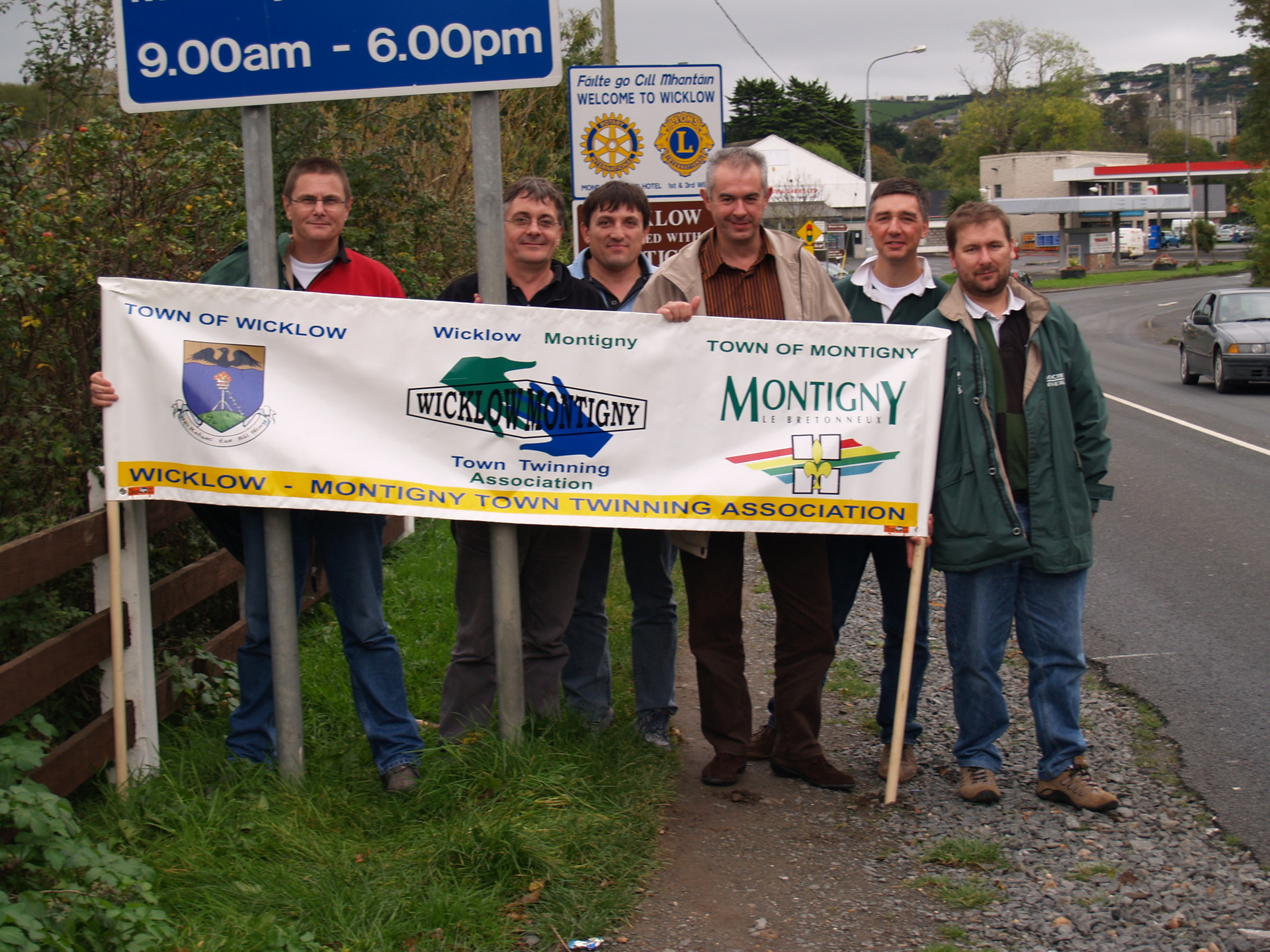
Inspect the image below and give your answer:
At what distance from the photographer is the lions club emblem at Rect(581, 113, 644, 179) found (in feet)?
32.2

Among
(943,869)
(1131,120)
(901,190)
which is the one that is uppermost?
(1131,120)

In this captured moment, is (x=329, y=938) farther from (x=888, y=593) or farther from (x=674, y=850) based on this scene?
(x=888, y=593)

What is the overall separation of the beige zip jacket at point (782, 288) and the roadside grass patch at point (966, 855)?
1283 mm

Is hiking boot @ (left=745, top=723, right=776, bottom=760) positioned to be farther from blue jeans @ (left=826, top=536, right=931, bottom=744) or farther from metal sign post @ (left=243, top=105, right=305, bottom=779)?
metal sign post @ (left=243, top=105, right=305, bottom=779)

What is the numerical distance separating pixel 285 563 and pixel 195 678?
2.81 ft

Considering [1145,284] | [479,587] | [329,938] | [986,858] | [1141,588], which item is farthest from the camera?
[1145,284]

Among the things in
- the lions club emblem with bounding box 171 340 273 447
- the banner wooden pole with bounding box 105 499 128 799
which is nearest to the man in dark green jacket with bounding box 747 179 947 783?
the lions club emblem with bounding box 171 340 273 447

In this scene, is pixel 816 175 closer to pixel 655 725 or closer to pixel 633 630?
pixel 633 630

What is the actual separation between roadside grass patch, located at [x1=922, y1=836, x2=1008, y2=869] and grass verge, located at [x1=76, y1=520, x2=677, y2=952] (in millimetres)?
903

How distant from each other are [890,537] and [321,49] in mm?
2646

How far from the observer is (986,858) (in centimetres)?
402

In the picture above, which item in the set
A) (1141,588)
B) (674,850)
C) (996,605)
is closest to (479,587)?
(674,850)

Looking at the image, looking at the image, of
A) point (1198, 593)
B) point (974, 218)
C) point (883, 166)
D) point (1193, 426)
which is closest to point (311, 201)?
point (974, 218)

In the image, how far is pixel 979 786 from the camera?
14.8ft
